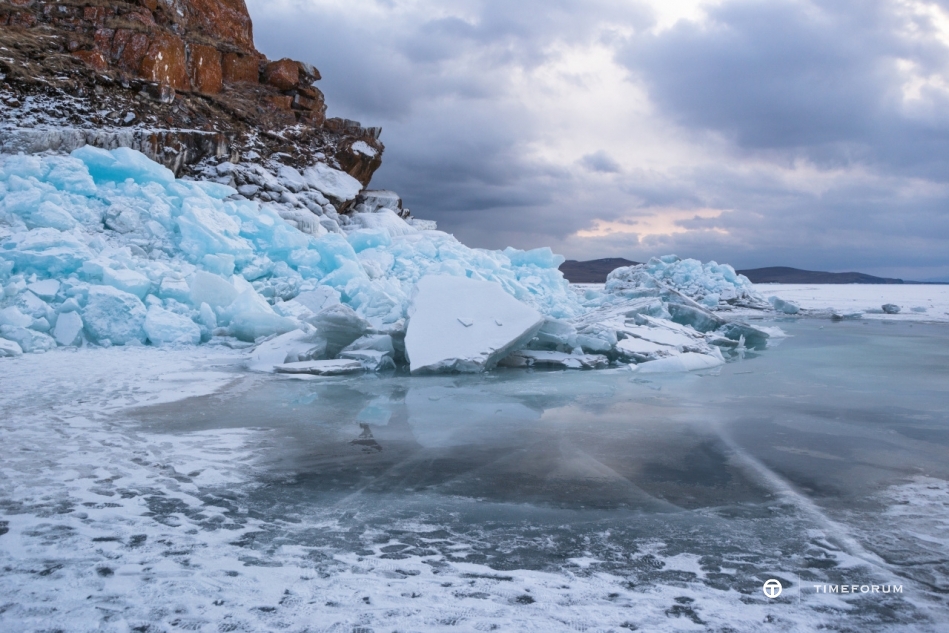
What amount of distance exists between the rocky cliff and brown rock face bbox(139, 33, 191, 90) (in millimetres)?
37

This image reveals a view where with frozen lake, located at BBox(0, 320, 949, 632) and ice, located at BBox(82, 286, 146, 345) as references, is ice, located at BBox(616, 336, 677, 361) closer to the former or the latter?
frozen lake, located at BBox(0, 320, 949, 632)

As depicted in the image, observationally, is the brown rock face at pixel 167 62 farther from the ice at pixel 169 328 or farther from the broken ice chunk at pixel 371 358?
the broken ice chunk at pixel 371 358

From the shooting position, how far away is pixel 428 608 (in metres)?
1.57

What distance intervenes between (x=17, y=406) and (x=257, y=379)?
1966mm

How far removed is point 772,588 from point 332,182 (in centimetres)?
1919

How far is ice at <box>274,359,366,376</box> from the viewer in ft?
19.8

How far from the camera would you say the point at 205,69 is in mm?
21688

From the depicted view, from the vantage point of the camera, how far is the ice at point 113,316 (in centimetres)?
704

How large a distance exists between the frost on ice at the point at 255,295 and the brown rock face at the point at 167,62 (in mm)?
11235

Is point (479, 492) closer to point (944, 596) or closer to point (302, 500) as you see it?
point (302, 500)

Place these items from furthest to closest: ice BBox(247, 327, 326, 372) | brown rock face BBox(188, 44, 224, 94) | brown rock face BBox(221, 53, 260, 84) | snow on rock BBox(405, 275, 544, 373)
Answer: brown rock face BBox(221, 53, 260, 84), brown rock face BBox(188, 44, 224, 94), ice BBox(247, 327, 326, 372), snow on rock BBox(405, 275, 544, 373)

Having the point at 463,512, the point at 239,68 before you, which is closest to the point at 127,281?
the point at 463,512

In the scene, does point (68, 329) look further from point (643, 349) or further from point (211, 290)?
point (643, 349)

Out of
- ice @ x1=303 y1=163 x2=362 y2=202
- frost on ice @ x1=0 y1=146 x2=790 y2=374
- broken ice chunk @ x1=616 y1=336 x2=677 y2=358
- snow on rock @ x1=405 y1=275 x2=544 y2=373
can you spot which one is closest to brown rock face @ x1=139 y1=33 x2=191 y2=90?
ice @ x1=303 y1=163 x2=362 y2=202
